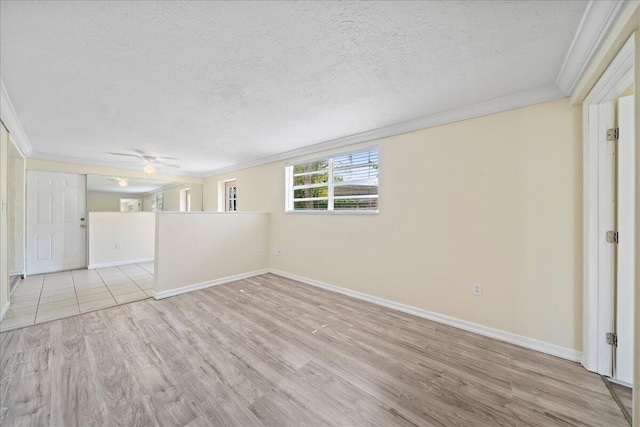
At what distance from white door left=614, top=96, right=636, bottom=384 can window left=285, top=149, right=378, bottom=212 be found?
2.12m

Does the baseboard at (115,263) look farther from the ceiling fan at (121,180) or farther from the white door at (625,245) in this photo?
the white door at (625,245)

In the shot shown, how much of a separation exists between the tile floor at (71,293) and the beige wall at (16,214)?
0.41 meters

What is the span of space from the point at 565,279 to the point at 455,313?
982 millimetres

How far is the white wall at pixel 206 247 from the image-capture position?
3.39 m

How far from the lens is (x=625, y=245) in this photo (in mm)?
1679

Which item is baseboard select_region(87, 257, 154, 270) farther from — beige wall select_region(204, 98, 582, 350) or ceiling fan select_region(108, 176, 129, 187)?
beige wall select_region(204, 98, 582, 350)

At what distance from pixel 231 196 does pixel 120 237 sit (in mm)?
2649

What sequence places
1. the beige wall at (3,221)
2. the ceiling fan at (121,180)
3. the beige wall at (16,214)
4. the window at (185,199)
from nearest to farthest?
the beige wall at (3,221) → the beige wall at (16,214) → the ceiling fan at (121,180) → the window at (185,199)

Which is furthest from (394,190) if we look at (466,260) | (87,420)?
(87,420)

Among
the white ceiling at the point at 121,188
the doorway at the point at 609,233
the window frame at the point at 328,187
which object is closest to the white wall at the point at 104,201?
the white ceiling at the point at 121,188

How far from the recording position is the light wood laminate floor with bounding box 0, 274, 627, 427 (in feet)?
4.64

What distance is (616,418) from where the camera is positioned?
1.40 m

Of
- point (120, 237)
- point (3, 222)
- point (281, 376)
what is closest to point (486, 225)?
point (281, 376)

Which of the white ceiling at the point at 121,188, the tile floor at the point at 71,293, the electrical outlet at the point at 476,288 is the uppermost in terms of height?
the white ceiling at the point at 121,188
